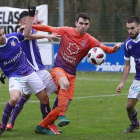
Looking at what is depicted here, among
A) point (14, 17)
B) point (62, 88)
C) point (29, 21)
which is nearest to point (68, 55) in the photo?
point (62, 88)

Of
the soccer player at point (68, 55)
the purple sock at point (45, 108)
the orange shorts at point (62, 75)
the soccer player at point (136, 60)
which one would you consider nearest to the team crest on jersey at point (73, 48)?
the soccer player at point (68, 55)

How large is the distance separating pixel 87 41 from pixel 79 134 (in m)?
1.62

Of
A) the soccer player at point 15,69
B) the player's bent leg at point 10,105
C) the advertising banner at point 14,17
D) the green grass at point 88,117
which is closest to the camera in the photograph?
the player's bent leg at point 10,105

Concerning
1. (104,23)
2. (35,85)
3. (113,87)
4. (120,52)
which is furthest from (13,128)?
(104,23)

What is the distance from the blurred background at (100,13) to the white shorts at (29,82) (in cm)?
1372

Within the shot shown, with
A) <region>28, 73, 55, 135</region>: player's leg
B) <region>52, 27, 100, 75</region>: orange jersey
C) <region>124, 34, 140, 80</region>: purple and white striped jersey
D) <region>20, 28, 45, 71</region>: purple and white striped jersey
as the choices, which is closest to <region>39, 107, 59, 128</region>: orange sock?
<region>28, 73, 55, 135</region>: player's leg

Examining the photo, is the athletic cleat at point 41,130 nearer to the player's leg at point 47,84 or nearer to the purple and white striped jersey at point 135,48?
the player's leg at point 47,84

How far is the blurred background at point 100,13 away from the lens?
74.4 feet

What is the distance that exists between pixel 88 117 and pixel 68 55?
6.17ft

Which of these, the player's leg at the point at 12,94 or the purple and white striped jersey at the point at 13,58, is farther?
the purple and white striped jersey at the point at 13,58

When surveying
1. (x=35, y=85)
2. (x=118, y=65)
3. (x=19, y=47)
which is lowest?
(x=118, y=65)

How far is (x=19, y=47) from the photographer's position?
7.62m

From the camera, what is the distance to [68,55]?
796 centimetres

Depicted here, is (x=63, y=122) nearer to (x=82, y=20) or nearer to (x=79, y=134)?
(x=79, y=134)
